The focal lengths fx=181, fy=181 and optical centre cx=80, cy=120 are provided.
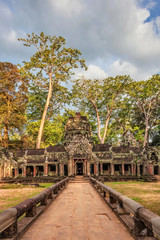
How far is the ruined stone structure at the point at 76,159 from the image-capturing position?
27.5 m

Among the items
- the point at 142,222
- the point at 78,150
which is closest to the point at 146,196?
the point at 142,222

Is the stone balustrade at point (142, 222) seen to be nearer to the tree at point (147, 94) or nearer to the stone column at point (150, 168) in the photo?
the stone column at point (150, 168)

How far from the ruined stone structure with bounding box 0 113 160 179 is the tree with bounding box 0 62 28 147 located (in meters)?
4.45

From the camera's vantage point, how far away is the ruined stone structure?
90.3 ft

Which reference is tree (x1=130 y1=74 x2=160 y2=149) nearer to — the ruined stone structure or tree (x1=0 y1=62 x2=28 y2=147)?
the ruined stone structure

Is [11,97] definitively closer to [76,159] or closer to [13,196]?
[76,159]

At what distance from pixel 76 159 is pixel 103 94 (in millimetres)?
18335

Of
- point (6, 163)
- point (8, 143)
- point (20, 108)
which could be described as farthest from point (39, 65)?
point (6, 163)

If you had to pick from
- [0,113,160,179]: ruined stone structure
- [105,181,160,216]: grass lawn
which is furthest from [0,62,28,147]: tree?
[105,181,160,216]: grass lawn

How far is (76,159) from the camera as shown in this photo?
28875mm

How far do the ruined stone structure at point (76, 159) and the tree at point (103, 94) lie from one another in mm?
8797

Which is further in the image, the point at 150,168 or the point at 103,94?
the point at 103,94

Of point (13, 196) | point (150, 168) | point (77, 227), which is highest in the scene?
point (77, 227)

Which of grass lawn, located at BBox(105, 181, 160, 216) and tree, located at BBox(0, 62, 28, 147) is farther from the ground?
tree, located at BBox(0, 62, 28, 147)
